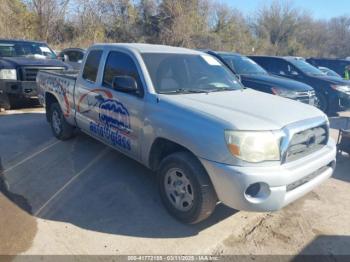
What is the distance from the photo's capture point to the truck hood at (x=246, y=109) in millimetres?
2986

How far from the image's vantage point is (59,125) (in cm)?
597

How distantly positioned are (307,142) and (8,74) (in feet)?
25.0

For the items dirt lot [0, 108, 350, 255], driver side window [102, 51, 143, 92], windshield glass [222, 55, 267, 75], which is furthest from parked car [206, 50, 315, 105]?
driver side window [102, 51, 143, 92]

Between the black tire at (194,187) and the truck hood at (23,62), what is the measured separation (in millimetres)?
6511

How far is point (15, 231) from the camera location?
3242 mm

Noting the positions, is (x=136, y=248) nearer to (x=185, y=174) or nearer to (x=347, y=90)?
(x=185, y=174)

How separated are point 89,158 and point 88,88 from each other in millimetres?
1158

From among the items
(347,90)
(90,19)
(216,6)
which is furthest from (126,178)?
(216,6)

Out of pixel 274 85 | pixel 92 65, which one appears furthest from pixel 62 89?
pixel 274 85

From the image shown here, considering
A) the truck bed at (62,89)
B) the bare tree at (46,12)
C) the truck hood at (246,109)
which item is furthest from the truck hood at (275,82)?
the bare tree at (46,12)

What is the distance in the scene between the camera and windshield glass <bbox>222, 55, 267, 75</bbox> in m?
8.98

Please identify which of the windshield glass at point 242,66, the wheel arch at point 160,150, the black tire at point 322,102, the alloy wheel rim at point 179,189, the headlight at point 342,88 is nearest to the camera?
the alloy wheel rim at point 179,189

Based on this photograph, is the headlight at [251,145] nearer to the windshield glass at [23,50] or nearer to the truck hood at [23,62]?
the truck hood at [23,62]

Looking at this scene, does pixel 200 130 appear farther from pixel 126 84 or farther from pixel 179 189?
pixel 126 84
